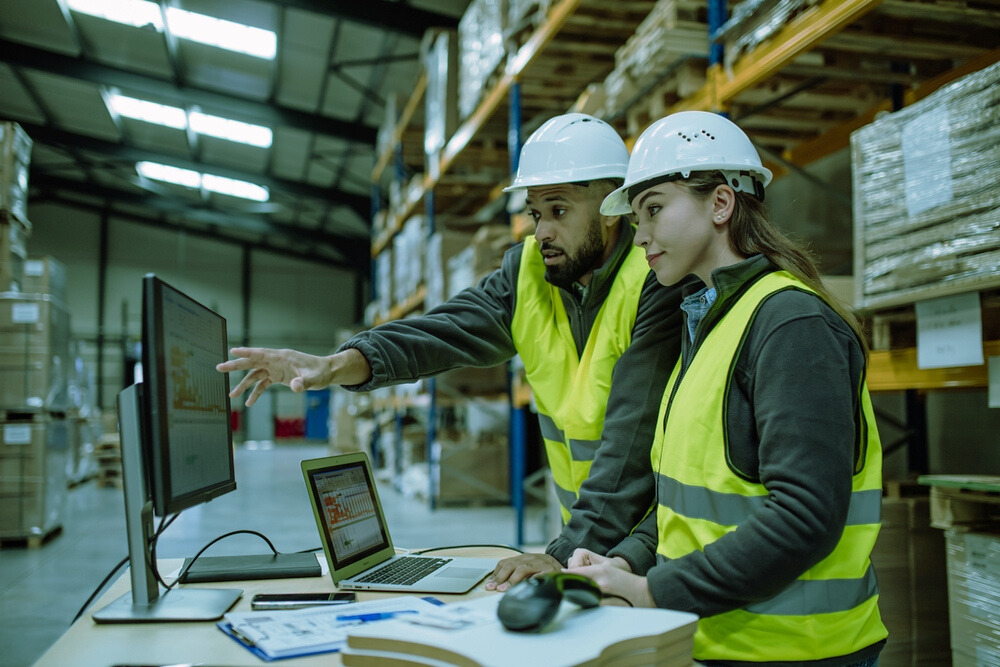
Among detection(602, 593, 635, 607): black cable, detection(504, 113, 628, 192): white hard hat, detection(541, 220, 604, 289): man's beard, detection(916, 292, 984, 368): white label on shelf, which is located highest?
detection(504, 113, 628, 192): white hard hat

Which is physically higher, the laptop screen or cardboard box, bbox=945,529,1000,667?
the laptop screen

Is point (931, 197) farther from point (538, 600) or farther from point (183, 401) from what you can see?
point (183, 401)

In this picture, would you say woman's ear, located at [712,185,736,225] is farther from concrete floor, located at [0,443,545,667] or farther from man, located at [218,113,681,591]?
concrete floor, located at [0,443,545,667]

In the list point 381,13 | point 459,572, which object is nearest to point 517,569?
A: point 459,572

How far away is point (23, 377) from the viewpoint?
7176mm

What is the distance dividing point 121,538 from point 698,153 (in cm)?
739

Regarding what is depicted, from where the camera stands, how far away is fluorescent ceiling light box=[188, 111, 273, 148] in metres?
16.3

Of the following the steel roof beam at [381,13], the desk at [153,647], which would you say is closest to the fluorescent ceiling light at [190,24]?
the steel roof beam at [381,13]

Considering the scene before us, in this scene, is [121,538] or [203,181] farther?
[203,181]

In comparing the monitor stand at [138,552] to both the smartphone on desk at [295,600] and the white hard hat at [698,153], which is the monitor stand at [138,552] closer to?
the smartphone on desk at [295,600]

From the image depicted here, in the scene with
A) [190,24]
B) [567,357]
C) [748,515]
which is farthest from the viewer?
[190,24]

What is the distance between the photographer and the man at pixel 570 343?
2.14 meters

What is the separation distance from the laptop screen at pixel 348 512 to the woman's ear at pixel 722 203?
1.19 metres

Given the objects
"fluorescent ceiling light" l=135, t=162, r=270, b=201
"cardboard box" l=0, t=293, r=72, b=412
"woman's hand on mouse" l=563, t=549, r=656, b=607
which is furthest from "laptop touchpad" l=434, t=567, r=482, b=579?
"fluorescent ceiling light" l=135, t=162, r=270, b=201
